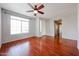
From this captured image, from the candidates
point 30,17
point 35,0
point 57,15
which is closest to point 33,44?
point 30,17

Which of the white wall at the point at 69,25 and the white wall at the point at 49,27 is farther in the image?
the white wall at the point at 49,27

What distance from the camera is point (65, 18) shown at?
1.71 m

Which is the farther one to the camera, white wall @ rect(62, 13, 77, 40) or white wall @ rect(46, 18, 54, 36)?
white wall @ rect(46, 18, 54, 36)

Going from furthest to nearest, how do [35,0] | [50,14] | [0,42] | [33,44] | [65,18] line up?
[33,44] < [0,42] < [50,14] < [65,18] < [35,0]

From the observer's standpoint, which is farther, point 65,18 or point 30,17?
point 30,17

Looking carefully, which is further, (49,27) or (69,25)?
(49,27)

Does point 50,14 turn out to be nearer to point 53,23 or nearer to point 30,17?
point 53,23

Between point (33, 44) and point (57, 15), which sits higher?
point (57, 15)

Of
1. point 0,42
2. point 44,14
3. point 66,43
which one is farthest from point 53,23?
point 0,42

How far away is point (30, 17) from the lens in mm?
2150

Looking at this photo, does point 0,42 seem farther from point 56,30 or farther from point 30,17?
point 56,30

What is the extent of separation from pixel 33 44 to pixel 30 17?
0.79 m

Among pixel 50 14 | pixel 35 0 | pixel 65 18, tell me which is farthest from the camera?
pixel 50 14

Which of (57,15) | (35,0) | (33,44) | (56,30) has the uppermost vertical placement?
(35,0)
